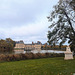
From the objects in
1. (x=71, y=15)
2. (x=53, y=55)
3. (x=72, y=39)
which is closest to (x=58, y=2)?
(x=71, y=15)

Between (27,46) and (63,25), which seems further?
(27,46)

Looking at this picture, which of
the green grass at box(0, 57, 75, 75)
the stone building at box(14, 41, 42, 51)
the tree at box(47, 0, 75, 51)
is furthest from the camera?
the stone building at box(14, 41, 42, 51)

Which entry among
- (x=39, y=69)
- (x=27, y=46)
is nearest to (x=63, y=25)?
(x=39, y=69)

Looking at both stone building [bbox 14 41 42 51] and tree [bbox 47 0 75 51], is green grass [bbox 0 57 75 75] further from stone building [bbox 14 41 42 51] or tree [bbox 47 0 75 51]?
stone building [bbox 14 41 42 51]

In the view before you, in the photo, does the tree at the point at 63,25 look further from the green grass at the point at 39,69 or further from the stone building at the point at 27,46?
the stone building at the point at 27,46

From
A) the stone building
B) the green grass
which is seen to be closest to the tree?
the green grass

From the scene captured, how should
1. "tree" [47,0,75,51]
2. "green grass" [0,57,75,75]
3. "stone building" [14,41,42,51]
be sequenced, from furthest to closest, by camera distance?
"stone building" [14,41,42,51] → "tree" [47,0,75,51] → "green grass" [0,57,75,75]

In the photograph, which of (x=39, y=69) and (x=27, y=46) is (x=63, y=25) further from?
(x=27, y=46)

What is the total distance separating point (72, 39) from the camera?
17609 millimetres

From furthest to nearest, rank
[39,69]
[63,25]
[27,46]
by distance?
[27,46]
[63,25]
[39,69]

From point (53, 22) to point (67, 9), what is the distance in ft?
10.5

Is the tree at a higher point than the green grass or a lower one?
higher

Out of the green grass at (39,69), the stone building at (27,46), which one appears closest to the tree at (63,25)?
the green grass at (39,69)

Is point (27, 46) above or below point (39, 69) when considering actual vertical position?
above
